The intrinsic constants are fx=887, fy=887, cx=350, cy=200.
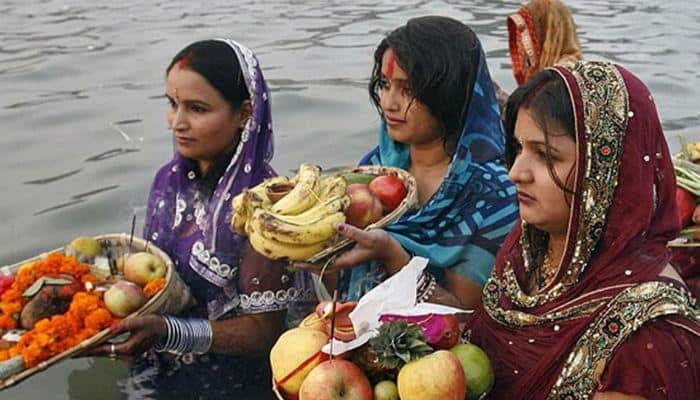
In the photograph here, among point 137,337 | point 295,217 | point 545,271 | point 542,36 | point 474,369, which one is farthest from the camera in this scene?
point 542,36

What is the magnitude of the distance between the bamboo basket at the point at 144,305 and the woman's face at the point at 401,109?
1009 mm

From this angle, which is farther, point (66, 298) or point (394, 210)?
point (66, 298)

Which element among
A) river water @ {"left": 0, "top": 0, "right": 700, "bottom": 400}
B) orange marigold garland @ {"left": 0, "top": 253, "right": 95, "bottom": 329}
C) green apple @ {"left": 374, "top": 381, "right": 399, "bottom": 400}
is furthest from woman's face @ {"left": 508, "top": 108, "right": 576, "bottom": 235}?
river water @ {"left": 0, "top": 0, "right": 700, "bottom": 400}

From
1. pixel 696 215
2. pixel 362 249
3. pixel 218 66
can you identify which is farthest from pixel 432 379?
pixel 696 215

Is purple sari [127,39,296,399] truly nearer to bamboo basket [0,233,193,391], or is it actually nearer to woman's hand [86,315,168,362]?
bamboo basket [0,233,193,391]

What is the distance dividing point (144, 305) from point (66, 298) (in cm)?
31

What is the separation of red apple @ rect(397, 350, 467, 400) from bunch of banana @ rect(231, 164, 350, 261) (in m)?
0.68

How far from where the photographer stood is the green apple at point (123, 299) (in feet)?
10.4

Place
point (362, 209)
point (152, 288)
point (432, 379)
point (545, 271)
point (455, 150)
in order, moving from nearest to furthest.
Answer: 1. point (432, 379)
2. point (545, 271)
3. point (362, 209)
4. point (152, 288)
5. point (455, 150)

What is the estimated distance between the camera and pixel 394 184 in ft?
10.6

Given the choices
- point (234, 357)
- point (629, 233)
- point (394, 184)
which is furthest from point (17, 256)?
point (629, 233)

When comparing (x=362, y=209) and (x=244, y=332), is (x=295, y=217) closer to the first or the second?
(x=362, y=209)

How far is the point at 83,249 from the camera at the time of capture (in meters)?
3.55

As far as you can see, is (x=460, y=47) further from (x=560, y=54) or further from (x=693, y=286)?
(x=560, y=54)
